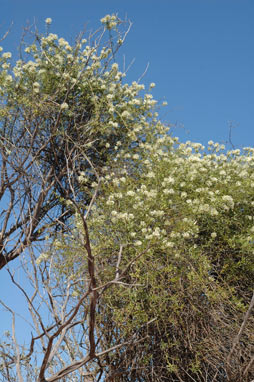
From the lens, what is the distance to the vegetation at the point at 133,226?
361 cm

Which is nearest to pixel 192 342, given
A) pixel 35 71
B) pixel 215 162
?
pixel 215 162

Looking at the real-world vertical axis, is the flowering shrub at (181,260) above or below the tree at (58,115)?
below

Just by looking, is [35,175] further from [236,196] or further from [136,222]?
[236,196]

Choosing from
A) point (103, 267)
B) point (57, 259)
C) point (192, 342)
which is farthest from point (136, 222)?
point (192, 342)

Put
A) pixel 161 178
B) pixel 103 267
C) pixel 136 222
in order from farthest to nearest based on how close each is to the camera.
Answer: pixel 161 178, pixel 136 222, pixel 103 267

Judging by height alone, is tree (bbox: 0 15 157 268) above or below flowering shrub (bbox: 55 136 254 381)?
above

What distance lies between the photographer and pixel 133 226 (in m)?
4.00

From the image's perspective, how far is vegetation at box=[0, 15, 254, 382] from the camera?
11.8ft

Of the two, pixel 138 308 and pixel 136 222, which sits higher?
pixel 136 222

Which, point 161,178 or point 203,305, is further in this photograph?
point 161,178

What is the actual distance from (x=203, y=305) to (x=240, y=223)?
2.87 feet

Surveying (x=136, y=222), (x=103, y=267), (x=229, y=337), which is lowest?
(x=229, y=337)

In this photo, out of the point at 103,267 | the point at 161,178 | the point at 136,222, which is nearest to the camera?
the point at 103,267

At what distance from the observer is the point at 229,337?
3.62 m
